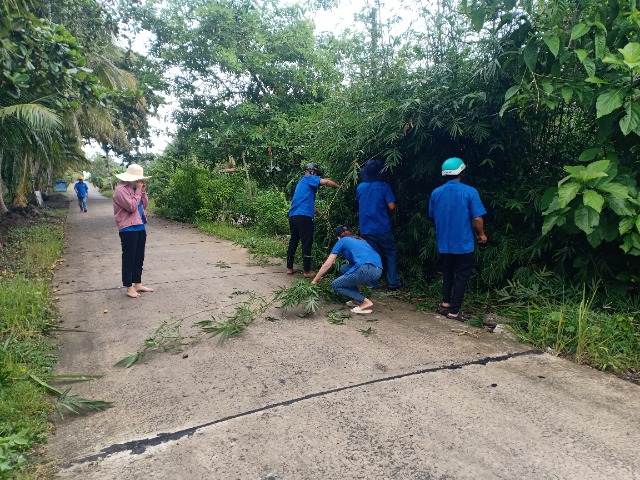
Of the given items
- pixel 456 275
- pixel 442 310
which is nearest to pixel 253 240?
pixel 442 310

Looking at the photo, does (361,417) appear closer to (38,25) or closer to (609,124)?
(609,124)

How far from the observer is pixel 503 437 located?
2.56 metres

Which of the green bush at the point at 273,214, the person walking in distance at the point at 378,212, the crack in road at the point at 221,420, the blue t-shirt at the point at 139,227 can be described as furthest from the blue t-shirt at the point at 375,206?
A: the green bush at the point at 273,214

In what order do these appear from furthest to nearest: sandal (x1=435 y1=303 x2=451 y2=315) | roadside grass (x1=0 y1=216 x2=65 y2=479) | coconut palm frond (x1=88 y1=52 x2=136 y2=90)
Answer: coconut palm frond (x1=88 y1=52 x2=136 y2=90)
sandal (x1=435 y1=303 x2=451 y2=315)
roadside grass (x1=0 y1=216 x2=65 y2=479)

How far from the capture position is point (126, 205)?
18.2ft

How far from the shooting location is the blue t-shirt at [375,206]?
5.57 meters

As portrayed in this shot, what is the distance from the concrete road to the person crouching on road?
301 millimetres

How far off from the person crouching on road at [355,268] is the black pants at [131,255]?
2.41m

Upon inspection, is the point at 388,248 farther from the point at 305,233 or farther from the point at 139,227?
the point at 139,227

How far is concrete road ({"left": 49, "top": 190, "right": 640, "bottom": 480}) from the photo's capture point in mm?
2377

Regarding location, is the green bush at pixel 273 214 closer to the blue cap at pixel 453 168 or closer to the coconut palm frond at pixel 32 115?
the coconut palm frond at pixel 32 115

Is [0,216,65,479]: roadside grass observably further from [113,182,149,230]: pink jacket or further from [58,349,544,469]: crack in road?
[113,182,149,230]: pink jacket

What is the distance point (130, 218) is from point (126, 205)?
0.18m

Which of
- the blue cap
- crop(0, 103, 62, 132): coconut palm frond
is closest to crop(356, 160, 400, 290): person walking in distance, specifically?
the blue cap
